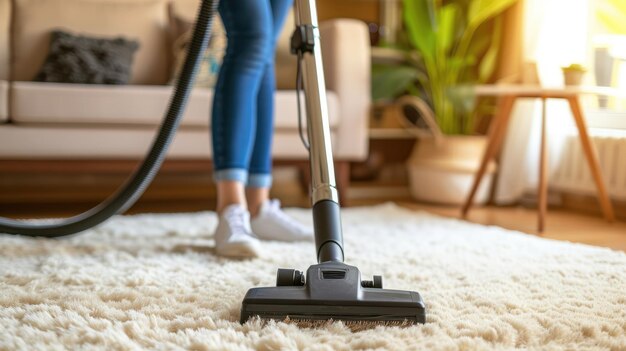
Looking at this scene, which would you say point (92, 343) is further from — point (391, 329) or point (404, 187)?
point (404, 187)

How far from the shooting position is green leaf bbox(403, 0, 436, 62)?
271cm

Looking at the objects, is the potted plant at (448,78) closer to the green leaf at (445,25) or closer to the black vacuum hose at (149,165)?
the green leaf at (445,25)

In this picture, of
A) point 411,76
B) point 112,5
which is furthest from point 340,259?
point 112,5

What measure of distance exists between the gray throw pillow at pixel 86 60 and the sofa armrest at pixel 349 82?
79 cm

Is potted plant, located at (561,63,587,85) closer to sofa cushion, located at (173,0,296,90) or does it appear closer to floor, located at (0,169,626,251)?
floor, located at (0,169,626,251)

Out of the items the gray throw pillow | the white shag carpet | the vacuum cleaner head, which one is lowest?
the white shag carpet

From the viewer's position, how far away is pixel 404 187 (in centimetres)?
308

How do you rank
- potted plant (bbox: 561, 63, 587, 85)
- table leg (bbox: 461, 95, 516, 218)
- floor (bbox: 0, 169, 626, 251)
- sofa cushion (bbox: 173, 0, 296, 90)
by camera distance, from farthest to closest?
1. sofa cushion (bbox: 173, 0, 296, 90)
2. table leg (bbox: 461, 95, 516, 218)
3. potted plant (bbox: 561, 63, 587, 85)
4. floor (bbox: 0, 169, 626, 251)

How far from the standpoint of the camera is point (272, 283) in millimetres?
1082

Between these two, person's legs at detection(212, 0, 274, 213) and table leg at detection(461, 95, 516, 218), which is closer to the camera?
person's legs at detection(212, 0, 274, 213)

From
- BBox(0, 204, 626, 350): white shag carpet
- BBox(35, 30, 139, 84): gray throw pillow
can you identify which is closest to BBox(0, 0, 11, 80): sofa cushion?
BBox(35, 30, 139, 84): gray throw pillow

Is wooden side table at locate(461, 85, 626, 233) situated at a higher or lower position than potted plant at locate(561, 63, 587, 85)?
lower

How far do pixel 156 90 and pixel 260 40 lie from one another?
87cm

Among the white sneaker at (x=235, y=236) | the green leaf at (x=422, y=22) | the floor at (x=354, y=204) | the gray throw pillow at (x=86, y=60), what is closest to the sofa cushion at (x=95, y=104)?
the gray throw pillow at (x=86, y=60)
